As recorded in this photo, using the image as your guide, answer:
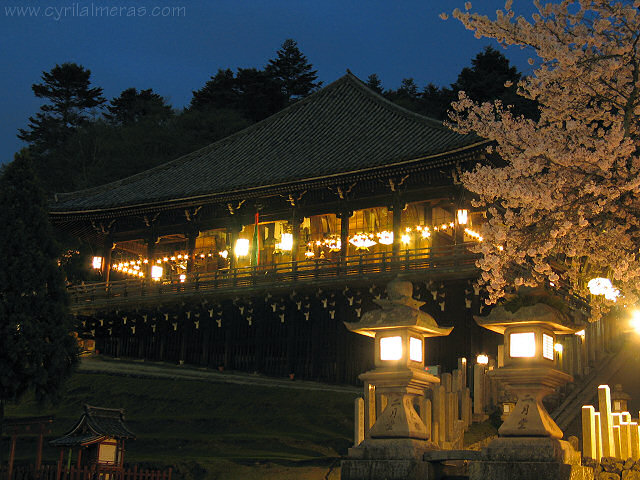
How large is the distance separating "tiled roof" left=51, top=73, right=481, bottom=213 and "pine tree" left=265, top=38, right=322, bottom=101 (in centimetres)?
2739

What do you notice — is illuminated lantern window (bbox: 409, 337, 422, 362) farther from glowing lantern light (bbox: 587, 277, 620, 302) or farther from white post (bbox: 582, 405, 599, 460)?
glowing lantern light (bbox: 587, 277, 620, 302)

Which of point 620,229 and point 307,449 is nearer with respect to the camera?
point 620,229

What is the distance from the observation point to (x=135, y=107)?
66.1 m

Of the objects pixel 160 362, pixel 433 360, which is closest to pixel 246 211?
pixel 160 362

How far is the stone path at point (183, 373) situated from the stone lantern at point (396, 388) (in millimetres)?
12664

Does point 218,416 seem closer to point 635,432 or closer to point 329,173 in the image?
point 329,173

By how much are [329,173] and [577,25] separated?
13.9 metres

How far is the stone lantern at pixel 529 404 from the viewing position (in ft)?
29.3

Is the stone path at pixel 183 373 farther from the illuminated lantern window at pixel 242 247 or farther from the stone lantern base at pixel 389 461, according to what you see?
the stone lantern base at pixel 389 461

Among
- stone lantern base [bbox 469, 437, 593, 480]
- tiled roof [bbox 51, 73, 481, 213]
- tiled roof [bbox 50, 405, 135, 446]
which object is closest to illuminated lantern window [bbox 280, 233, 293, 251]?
tiled roof [bbox 51, 73, 481, 213]

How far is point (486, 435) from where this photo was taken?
13.8 meters

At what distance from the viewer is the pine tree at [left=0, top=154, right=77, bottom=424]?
16.7 m

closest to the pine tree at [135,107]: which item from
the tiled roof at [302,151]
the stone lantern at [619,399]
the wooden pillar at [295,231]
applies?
the tiled roof at [302,151]

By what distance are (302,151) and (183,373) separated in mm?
10124
